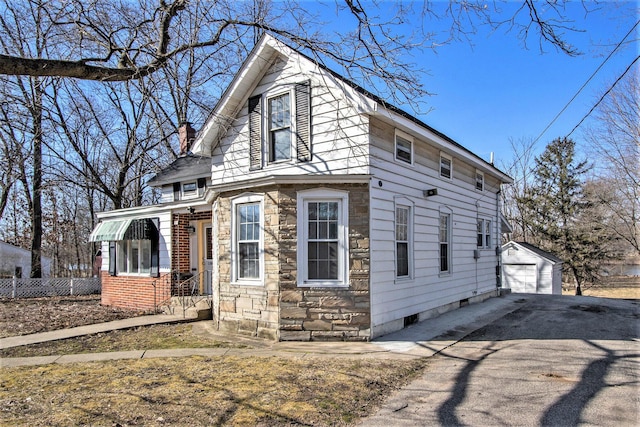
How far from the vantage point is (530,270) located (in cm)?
2166

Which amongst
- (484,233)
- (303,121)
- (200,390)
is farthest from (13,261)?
(484,233)

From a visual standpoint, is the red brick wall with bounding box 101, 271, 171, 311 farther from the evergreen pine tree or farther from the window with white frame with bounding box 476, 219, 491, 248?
the evergreen pine tree

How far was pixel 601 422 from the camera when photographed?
4086mm

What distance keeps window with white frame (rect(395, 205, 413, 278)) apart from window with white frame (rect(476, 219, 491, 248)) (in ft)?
16.6

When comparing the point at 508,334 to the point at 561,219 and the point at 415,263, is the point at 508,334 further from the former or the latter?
the point at 561,219

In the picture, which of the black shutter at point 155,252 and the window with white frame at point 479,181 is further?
the window with white frame at point 479,181

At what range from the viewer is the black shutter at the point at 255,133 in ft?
31.4

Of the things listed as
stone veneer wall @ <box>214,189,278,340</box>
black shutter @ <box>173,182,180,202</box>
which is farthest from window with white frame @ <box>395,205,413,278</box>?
black shutter @ <box>173,182,180,202</box>

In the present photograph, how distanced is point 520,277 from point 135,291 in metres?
18.7

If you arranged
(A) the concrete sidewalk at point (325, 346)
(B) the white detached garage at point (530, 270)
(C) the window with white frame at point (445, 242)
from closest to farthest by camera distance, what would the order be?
(A) the concrete sidewalk at point (325, 346), (C) the window with white frame at point (445, 242), (B) the white detached garage at point (530, 270)

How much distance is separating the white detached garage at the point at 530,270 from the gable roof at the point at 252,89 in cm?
1326

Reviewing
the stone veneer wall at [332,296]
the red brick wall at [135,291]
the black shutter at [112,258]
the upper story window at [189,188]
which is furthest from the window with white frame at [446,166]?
the black shutter at [112,258]

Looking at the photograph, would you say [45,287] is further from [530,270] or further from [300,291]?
[530,270]

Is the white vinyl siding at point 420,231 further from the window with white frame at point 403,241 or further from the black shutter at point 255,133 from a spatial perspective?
the black shutter at point 255,133
